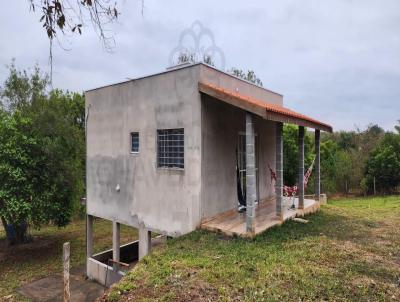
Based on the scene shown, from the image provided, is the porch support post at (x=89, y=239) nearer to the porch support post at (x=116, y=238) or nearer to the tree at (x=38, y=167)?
the porch support post at (x=116, y=238)

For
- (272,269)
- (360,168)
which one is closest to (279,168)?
(272,269)

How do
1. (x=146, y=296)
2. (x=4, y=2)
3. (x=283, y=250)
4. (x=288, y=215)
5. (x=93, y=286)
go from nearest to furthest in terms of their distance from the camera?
(x=4, y=2) < (x=146, y=296) < (x=283, y=250) < (x=288, y=215) < (x=93, y=286)

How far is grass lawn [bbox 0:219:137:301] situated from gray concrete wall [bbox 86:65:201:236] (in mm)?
3909

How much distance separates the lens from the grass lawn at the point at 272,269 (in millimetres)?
4688

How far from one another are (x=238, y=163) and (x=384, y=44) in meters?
10.2

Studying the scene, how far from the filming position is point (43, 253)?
50.7 feet

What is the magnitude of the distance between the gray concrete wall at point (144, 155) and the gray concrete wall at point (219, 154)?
0.85 ft

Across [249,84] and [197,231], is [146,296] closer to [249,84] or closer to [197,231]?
[197,231]

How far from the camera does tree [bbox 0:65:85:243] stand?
12922mm

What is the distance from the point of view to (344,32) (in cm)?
1181

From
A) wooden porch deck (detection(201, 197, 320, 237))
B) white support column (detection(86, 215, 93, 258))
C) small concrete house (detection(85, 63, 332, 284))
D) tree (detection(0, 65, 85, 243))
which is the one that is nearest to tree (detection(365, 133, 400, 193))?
small concrete house (detection(85, 63, 332, 284))

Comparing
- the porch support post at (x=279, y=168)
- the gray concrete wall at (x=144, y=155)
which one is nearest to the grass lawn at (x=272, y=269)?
the porch support post at (x=279, y=168)

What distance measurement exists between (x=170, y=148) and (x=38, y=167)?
8.41 meters

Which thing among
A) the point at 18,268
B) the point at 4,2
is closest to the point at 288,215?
the point at 4,2
